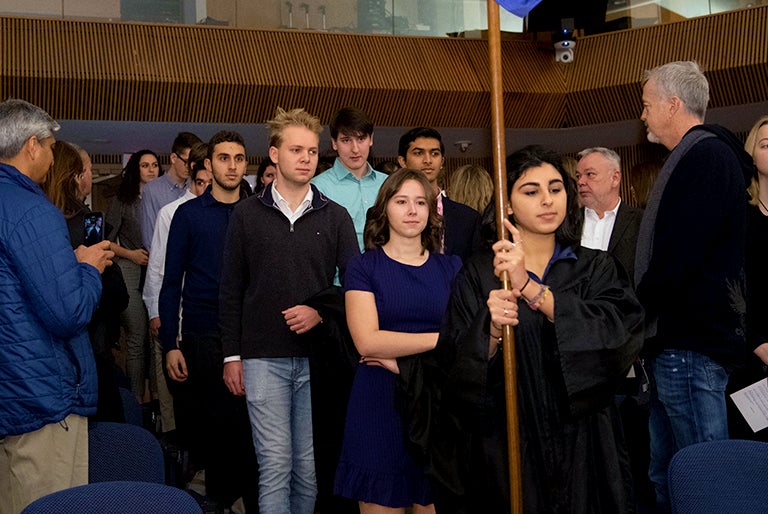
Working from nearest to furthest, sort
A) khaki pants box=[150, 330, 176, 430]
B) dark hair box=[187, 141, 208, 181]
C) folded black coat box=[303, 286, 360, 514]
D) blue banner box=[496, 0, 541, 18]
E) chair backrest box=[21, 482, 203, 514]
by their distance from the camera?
chair backrest box=[21, 482, 203, 514], blue banner box=[496, 0, 541, 18], folded black coat box=[303, 286, 360, 514], dark hair box=[187, 141, 208, 181], khaki pants box=[150, 330, 176, 430]

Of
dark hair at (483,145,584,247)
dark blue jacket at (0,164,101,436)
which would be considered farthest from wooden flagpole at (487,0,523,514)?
dark blue jacket at (0,164,101,436)

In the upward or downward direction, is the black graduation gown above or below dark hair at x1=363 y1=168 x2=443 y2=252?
below

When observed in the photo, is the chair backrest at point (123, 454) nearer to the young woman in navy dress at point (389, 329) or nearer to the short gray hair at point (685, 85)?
the young woman in navy dress at point (389, 329)

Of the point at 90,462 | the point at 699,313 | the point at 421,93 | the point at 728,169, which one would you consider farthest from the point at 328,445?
the point at 421,93

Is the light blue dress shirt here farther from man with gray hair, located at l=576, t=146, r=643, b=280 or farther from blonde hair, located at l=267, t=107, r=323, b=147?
man with gray hair, located at l=576, t=146, r=643, b=280

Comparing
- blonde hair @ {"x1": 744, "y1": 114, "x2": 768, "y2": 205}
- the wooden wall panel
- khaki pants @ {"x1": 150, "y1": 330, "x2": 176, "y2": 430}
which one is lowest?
khaki pants @ {"x1": 150, "y1": 330, "x2": 176, "y2": 430}

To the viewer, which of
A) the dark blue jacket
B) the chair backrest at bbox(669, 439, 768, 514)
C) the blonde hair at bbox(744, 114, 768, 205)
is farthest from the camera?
the blonde hair at bbox(744, 114, 768, 205)

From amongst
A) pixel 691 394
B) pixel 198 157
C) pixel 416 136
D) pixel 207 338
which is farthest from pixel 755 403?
pixel 198 157

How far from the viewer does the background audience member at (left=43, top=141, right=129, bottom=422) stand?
10.4 feet

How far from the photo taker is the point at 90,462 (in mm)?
2885

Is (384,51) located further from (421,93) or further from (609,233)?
(609,233)

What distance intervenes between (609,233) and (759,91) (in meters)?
5.29

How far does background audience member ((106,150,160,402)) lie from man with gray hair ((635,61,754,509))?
340cm

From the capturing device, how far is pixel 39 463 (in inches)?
107
